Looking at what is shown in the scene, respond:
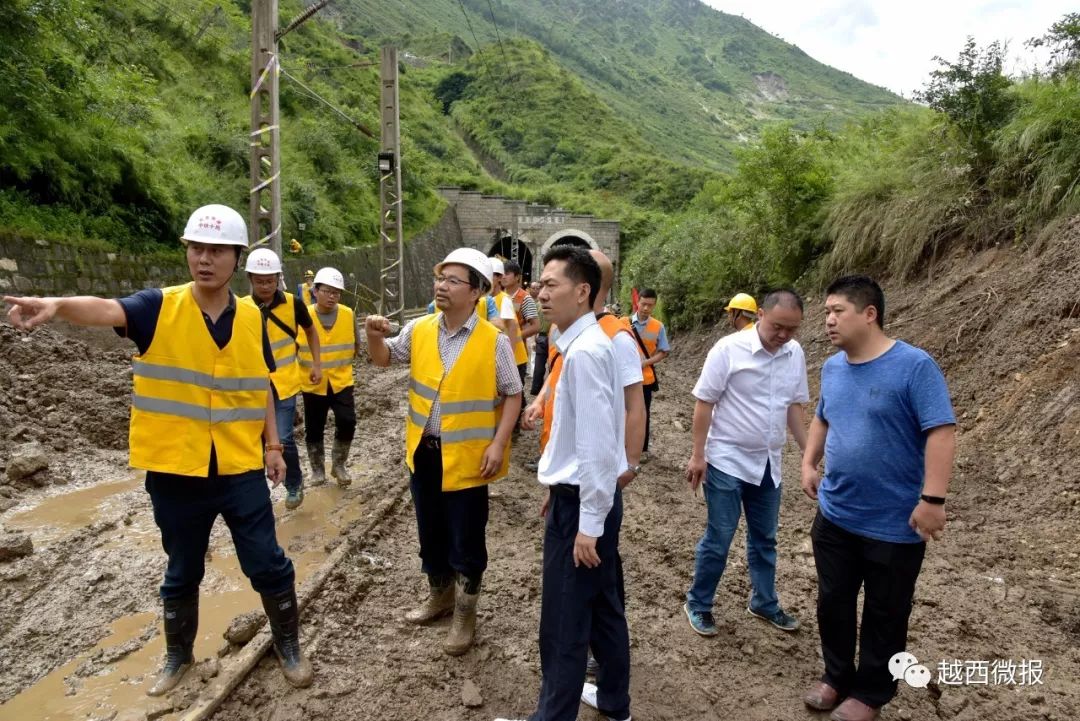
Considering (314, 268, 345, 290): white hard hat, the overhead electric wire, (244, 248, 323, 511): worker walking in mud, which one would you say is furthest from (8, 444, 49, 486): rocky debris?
the overhead electric wire

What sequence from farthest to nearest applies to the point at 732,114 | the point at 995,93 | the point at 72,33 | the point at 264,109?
the point at 732,114
the point at 72,33
the point at 264,109
the point at 995,93

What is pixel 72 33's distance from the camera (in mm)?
9961

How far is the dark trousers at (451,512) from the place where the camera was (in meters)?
3.18

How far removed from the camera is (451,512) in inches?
126

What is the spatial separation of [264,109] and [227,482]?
7.95 m

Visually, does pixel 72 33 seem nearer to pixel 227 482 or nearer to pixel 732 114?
pixel 227 482

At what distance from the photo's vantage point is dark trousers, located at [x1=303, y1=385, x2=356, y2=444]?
5.64 m

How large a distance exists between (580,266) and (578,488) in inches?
33.7

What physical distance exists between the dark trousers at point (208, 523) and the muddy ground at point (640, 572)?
501mm

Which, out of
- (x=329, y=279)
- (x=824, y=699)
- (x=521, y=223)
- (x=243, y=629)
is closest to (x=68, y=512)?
(x=329, y=279)

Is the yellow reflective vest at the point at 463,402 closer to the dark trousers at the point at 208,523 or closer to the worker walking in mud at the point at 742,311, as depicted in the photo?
the dark trousers at the point at 208,523

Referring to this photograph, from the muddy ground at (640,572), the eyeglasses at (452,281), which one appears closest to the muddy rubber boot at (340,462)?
the muddy ground at (640,572)

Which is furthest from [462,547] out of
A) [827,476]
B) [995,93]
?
[995,93]

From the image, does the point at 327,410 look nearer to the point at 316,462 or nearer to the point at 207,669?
the point at 316,462
